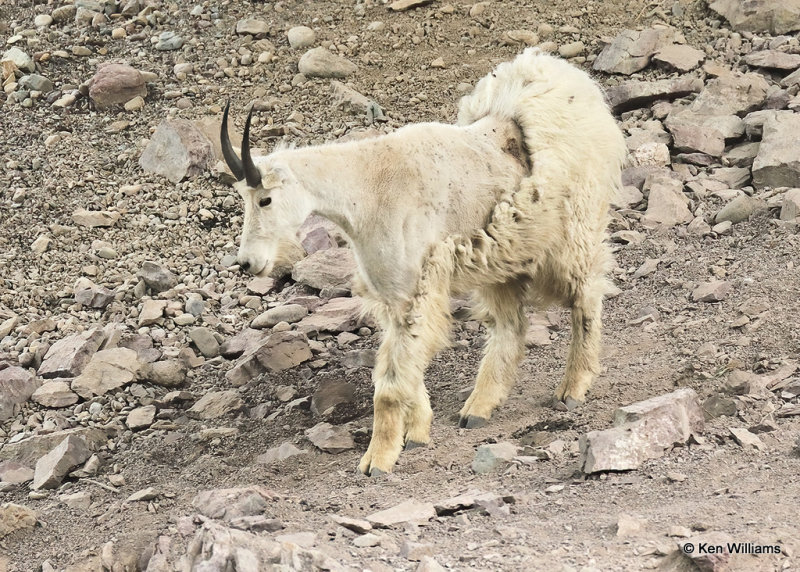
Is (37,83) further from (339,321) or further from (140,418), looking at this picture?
(140,418)

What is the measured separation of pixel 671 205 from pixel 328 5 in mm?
6675

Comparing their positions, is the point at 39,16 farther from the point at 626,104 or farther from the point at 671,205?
the point at 671,205

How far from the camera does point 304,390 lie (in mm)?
9086

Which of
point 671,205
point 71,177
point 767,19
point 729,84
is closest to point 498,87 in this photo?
point 671,205

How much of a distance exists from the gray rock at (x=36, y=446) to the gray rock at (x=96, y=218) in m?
3.94

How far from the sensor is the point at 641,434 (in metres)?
6.68

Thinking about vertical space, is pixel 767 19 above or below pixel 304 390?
above

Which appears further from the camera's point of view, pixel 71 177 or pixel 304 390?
pixel 71 177

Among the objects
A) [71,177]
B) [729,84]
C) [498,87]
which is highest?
[498,87]

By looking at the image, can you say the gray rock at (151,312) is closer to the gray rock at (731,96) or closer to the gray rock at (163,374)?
the gray rock at (163,374)

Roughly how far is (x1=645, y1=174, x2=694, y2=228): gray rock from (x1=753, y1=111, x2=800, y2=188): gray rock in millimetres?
801

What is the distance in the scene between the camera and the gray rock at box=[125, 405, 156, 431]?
29.4 ft

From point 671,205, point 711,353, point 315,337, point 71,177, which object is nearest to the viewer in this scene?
point 711,353

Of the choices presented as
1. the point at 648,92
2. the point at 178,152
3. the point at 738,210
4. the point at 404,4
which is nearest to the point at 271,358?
the point at 178,152
